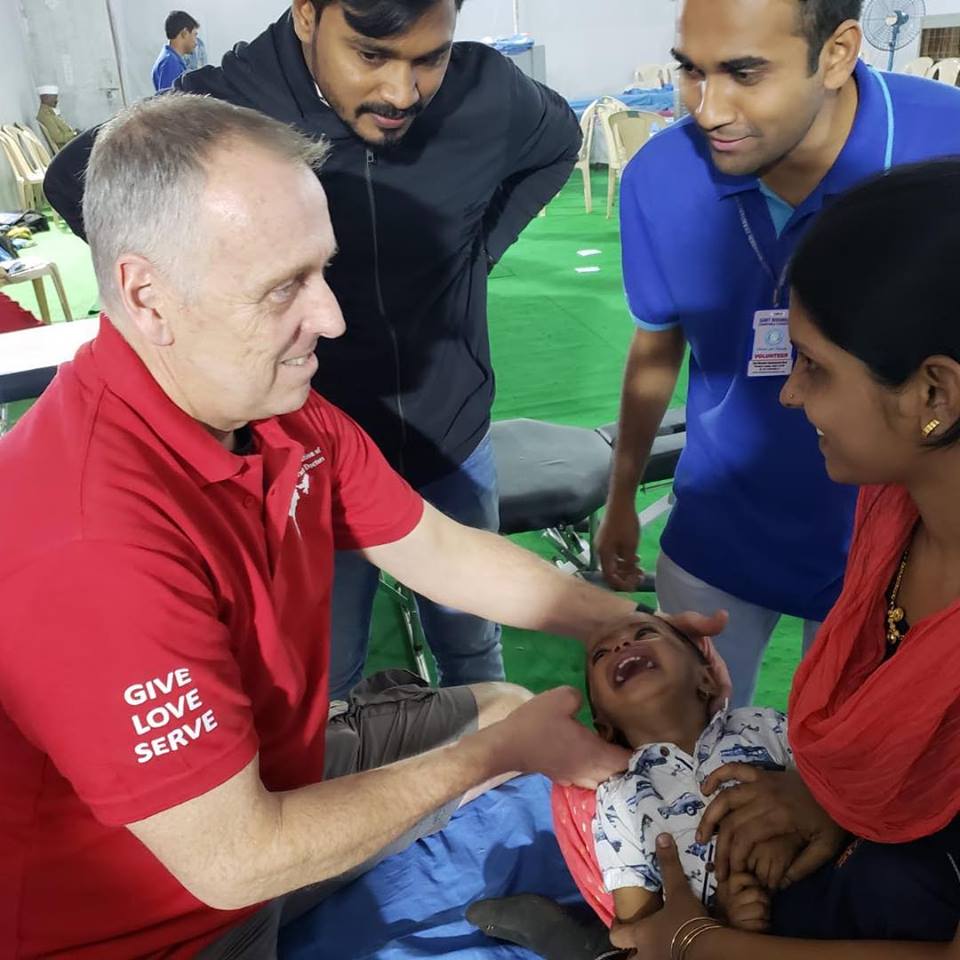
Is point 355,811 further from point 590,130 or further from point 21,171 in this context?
point 21,171

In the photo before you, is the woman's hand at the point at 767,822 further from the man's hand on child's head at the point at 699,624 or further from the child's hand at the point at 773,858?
the man's hand on child's head at the point at 699,624

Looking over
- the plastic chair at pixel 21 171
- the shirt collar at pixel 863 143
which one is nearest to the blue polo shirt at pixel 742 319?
the shirt collar at pixel 863 143

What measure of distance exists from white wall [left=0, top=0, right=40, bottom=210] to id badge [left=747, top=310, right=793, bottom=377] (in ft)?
39.0

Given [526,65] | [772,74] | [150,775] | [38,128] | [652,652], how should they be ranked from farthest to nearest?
[38,128] → [526,65] → [652,652] → [772,74] → [150,775]

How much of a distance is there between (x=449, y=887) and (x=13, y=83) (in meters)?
13.8

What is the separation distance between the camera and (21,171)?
10945mm

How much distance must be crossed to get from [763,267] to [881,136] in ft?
0.84

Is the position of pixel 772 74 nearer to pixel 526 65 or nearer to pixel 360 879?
pixel 360 879

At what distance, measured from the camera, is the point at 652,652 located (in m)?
1.70

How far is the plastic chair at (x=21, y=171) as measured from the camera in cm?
1087

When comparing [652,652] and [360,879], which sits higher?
[652,652]

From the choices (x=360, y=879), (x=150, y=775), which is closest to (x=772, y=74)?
(x=150, y=775)

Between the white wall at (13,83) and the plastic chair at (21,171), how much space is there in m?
0.20

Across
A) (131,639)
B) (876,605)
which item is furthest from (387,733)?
(876,605)
